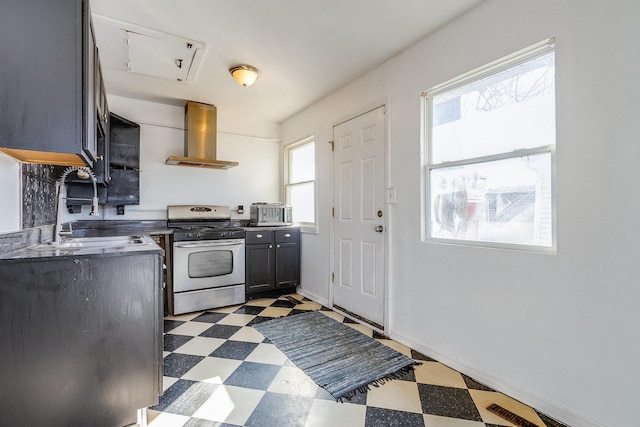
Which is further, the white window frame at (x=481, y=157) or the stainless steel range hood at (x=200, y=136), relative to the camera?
the stainless steel range hood at (x=200, y=136)

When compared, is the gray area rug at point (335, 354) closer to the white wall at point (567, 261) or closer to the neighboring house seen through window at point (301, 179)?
the white wall at point (567, 261)

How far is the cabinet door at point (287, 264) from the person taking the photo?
12.7 feet

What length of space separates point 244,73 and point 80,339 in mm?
2347

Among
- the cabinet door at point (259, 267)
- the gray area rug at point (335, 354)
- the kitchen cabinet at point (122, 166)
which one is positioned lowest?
the gray area rug at point (335, 354)

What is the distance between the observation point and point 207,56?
2.62 meters

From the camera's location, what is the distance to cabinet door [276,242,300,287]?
3861 mm

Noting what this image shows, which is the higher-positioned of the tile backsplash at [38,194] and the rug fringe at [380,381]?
the tile backsplash at [38,194]

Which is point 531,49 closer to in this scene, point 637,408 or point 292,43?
point 292,43

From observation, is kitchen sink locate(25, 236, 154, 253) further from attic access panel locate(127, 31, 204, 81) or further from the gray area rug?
attic access panel locate(127, 31, 204, 81)

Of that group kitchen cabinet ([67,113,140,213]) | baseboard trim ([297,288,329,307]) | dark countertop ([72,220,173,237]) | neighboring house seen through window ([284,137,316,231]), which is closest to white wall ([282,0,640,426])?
baseboard trim ([297,288,329,307])

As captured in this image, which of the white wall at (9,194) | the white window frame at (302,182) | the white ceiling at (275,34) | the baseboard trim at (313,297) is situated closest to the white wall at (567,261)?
the white ceiling at (275,34)

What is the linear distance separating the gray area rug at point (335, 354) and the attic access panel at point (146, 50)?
96.2 inches

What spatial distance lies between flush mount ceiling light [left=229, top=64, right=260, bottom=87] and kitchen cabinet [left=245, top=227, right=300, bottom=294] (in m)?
1.67

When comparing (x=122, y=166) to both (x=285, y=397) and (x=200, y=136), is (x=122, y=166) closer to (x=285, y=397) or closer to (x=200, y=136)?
(x=200, y=136)
